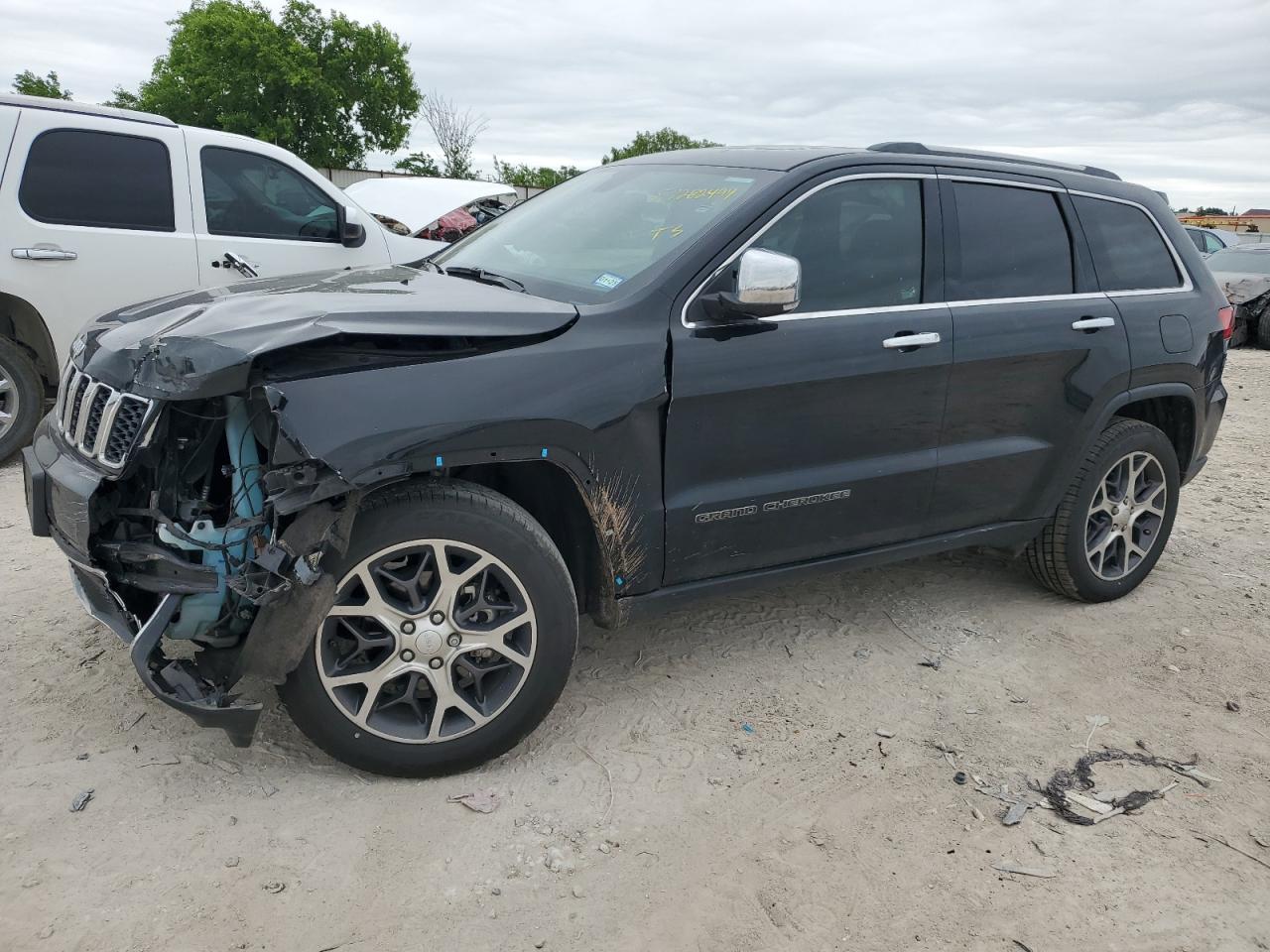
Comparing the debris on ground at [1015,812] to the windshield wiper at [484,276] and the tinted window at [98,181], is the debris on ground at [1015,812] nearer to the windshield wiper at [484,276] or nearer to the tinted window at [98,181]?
the windshield wiper at [484,276]

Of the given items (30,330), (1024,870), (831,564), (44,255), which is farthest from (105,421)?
(30,330)

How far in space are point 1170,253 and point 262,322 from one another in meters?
3.92

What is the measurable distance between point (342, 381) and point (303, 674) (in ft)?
2.68

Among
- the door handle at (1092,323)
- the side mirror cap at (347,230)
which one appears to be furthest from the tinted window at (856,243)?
the side mirror cap at (347,230)

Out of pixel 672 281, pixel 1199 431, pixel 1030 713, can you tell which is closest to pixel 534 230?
pixel 672 281

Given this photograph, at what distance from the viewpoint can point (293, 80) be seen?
41406 mm

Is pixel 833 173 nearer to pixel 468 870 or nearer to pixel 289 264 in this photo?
pixel 468 870

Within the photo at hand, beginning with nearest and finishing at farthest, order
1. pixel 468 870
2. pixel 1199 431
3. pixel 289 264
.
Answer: pixel 468 870 → pixel 1199 431 → pixel 289 264

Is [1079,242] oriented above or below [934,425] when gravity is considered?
above

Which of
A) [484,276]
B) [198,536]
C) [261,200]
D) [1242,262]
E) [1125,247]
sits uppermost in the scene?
[261,200]

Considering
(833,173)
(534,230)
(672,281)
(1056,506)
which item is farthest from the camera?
(1056,506)

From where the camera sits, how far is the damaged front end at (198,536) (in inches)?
104

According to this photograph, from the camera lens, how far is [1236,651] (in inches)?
164

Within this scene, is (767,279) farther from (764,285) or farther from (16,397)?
(16,397)
